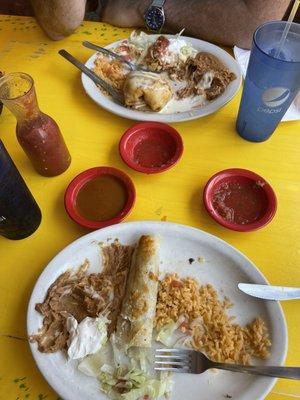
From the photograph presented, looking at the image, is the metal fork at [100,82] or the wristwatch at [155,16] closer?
the metal fork at [100,82]

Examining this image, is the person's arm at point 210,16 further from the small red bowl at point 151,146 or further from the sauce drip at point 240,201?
the sauce drip at point 240,201

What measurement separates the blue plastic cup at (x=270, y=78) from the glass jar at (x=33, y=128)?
0.65m

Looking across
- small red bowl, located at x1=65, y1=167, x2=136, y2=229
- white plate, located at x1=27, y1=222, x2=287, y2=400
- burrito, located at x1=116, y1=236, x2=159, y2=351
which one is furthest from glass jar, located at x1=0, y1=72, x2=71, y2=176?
burrito, located at x1=116, y1=236, x2=159, y2=351

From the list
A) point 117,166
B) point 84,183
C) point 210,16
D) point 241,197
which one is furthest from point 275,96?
point 210,16

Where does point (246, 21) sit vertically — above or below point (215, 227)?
above

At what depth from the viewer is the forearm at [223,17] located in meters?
1.63

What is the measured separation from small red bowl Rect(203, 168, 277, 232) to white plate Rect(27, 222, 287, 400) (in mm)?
99

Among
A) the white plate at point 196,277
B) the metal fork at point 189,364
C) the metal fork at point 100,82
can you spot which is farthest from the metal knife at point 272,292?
the metal fork at point 100,82

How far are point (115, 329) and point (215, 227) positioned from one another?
43cm

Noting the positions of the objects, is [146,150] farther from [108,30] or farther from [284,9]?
[284,9]

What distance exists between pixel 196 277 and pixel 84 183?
0.48 meters

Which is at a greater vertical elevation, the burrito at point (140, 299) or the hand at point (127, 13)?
the hand at point (127, 13)

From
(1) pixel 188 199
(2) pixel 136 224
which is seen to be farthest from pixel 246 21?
(2) pixel 136 224

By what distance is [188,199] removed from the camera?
1.18m
